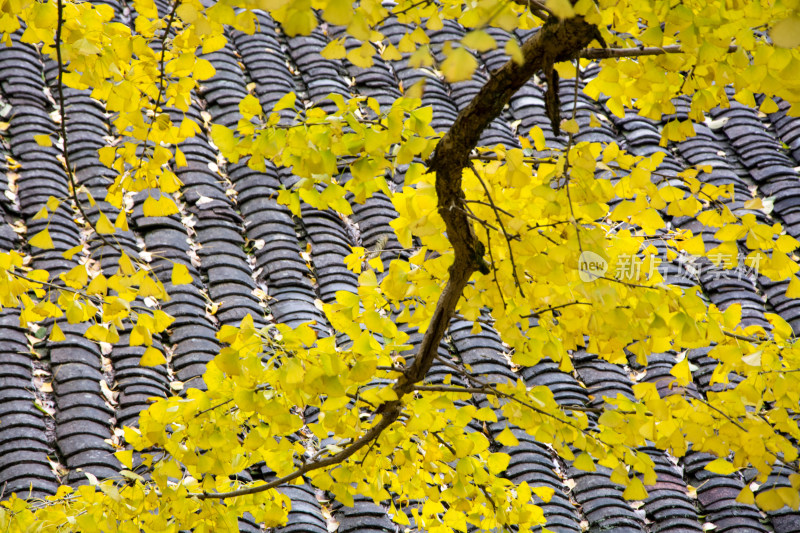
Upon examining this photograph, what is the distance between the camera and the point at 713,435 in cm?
278

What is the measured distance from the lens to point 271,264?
457cm

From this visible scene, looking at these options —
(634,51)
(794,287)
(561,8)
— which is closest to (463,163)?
(634,51)

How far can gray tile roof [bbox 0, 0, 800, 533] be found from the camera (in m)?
3.74

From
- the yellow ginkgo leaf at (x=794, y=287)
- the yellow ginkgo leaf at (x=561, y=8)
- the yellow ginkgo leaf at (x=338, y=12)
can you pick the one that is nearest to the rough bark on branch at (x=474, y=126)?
the yellow ginkgo leaf at (x=561, y=8)

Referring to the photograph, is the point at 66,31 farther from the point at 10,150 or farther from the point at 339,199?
the point at 10,150

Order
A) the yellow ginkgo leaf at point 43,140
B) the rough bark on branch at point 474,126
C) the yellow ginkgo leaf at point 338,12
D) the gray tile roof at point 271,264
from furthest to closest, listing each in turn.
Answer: the gray tile roof at point 271,264 < the yellow ginkgo leaf at point 43,140 < the rough bark on branch at point 474,126 < the yellow ginkgo leaf at point 338,12

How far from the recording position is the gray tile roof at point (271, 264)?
3.74m

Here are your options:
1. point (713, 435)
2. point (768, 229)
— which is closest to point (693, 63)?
point (768, 229)

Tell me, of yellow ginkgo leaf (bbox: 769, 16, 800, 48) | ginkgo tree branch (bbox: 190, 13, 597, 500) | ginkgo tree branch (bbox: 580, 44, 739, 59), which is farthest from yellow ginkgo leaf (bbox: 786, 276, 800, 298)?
yellow ginkgo leaf (bbox: 769, 16, 800, 48)

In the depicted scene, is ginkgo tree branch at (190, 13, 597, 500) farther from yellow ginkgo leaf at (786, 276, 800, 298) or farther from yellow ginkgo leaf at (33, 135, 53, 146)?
yellow ginkgo leaf at (33, 135, 53, 146)

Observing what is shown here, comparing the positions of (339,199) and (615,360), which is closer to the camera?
(339,199)

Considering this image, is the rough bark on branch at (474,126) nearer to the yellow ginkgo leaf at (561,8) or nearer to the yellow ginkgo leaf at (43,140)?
the yellow ginkgo leaf at (561,8)

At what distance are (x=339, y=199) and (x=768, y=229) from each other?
1.38 m

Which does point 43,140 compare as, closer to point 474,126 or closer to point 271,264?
point 474,126
